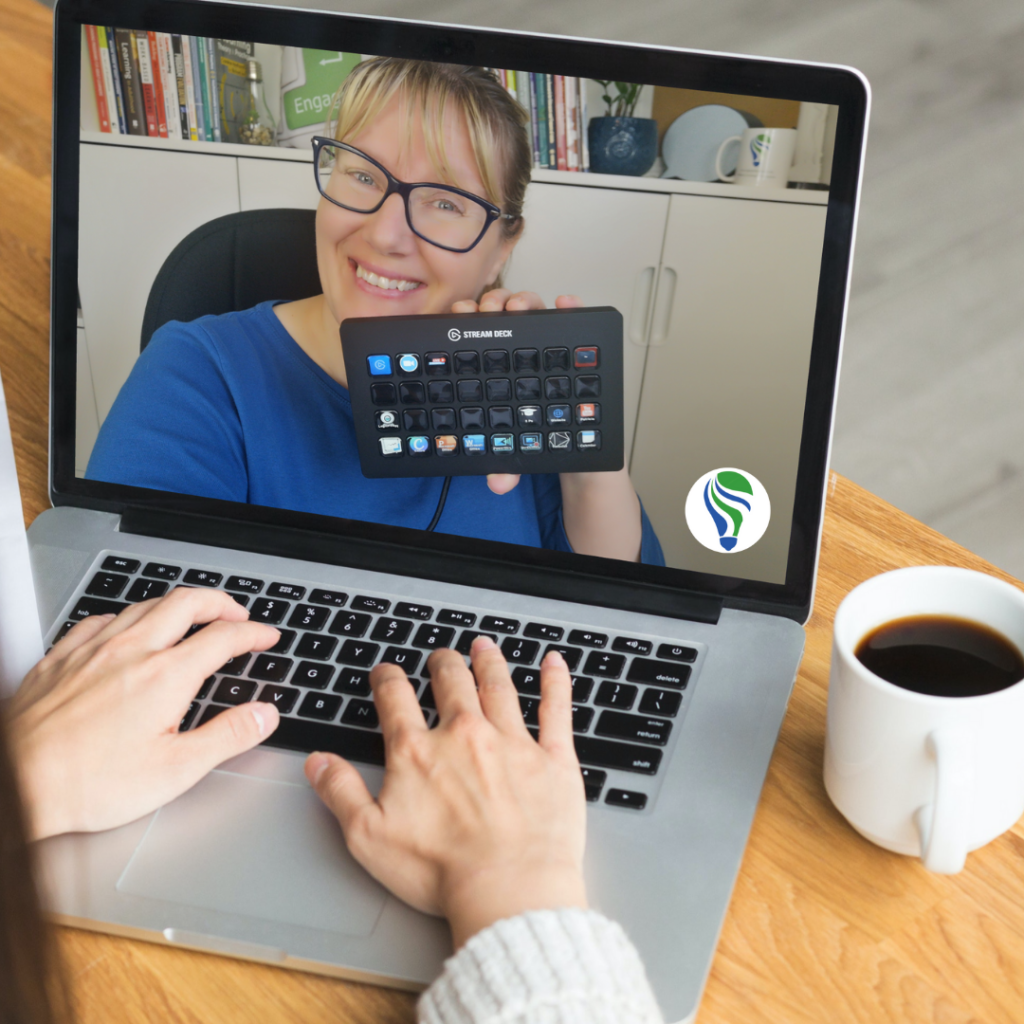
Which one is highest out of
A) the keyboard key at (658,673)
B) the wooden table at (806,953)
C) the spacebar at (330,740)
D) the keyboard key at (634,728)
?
the keyboard key at (658,673)

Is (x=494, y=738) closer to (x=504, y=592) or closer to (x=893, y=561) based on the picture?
(x=504, y=592)

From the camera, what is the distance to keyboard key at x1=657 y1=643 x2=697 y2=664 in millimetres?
638

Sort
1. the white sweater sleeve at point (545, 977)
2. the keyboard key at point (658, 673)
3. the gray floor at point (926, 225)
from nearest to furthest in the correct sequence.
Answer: the white sweater sleeve at point (545, 977) → the keyboard key at point (658, 673) → the gray floor at point (926, 225)

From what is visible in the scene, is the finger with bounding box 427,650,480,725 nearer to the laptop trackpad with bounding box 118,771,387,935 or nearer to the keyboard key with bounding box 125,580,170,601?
the laptop trackpad with bounding box 118,771,387,935

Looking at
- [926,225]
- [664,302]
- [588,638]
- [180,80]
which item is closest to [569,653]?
[588,638]

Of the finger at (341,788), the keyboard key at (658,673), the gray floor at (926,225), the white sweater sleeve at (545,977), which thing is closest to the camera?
the white sweater sleeve at (545,977)

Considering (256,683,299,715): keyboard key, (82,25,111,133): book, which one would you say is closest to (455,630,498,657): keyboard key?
(256,683,299,715): keyboard key

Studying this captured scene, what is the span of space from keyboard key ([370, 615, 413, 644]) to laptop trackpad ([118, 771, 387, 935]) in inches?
4.5

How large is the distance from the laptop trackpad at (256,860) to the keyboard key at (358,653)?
0.30ft

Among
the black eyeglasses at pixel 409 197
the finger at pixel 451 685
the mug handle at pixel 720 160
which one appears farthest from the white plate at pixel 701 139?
the finger at pixel 451 685

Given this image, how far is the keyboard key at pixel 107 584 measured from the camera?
27.0 inches

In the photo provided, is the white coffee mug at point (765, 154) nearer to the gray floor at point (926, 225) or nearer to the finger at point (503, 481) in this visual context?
the finger at point (503, 481)

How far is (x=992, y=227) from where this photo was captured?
2152mm

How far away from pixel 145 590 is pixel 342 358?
198 mm
